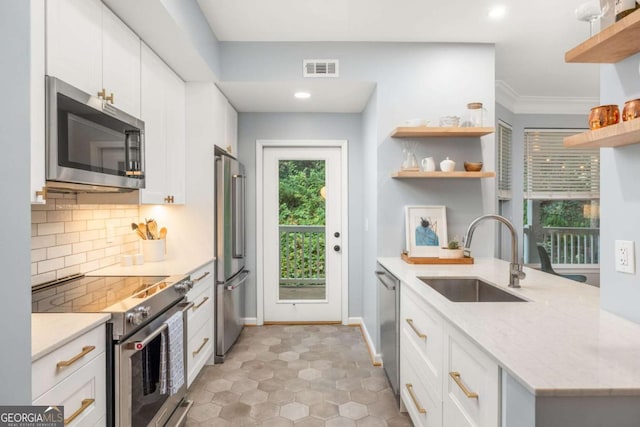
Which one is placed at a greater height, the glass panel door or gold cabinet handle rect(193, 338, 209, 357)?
the glass panel door

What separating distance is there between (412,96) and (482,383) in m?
2.43

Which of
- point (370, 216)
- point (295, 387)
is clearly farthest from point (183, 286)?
point (370, 216)

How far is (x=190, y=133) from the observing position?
10.1 feet

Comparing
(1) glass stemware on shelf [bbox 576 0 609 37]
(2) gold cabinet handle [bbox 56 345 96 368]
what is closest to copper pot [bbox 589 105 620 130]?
(1) glass stemware on shelf [bbox 576 0 609 37]

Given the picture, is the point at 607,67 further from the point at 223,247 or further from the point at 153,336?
the point at 223,247

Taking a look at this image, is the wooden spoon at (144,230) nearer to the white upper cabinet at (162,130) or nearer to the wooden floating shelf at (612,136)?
the white upper cabinet at (162,130)

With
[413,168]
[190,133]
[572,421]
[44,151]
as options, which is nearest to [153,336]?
[44,151]

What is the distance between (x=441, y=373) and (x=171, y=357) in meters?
1.31

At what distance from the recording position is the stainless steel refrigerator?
3135 mm

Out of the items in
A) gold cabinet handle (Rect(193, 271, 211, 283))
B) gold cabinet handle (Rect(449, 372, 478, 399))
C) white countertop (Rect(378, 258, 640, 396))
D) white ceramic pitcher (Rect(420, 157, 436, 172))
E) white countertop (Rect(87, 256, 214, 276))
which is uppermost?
white ceramic pitcher (Rect(420, 157, 436, 172))

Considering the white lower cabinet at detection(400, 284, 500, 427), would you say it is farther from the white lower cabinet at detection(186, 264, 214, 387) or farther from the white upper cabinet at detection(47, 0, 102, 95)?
the white upper cabinet at detection(47, 0, 102, 95)

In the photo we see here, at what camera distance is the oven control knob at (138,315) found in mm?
1550

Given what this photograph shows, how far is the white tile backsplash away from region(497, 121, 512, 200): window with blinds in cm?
380

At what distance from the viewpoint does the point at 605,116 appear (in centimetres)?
129
